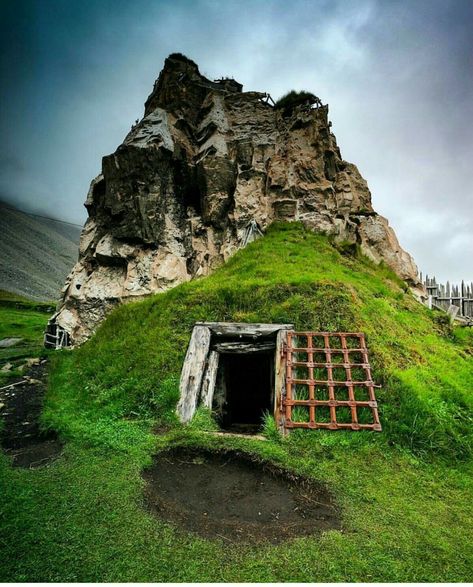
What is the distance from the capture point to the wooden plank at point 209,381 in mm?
8016

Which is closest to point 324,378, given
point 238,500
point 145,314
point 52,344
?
point 238,500

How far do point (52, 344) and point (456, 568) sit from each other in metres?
22.3

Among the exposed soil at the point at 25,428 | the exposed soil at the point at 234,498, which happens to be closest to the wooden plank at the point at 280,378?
the exposed soil at the point at 234,498

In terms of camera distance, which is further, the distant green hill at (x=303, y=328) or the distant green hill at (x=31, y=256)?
the distant green hill at (x=31, y=256)

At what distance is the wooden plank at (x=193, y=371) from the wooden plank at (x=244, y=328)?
25 cm

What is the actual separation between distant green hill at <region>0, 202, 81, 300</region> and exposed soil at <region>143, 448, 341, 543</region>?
71828 millimetres

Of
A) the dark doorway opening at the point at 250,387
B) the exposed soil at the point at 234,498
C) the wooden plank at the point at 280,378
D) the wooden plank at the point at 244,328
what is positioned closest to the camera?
the exposed soil at the point at 234,498

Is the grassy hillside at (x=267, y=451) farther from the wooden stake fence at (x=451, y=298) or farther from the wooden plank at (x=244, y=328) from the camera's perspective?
the wooden stake fence at (x=451, y=298)

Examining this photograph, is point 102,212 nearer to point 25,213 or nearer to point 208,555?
point 208,555

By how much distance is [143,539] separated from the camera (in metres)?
3.82

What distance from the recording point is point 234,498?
16.4 ft

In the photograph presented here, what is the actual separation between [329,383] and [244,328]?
8.38ft

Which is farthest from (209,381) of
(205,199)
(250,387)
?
(205,199)

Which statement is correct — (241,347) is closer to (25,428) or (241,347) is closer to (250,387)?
(250,387)
